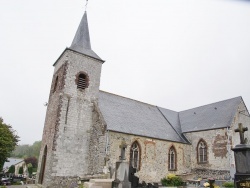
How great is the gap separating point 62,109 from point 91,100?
287 cm

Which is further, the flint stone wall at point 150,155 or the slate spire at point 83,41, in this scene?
the slate spire at point 83,41

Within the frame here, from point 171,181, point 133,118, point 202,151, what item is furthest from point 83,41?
point 202,151

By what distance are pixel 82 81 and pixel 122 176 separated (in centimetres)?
1047

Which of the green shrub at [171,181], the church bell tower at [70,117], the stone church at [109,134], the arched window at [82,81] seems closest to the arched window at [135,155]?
the stone church at [109,134]

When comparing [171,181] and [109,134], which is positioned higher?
[109,134]

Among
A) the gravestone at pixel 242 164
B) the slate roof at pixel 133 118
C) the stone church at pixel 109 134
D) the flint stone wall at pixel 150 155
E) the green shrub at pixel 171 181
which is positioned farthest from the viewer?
the slate roof at pixel 133 118

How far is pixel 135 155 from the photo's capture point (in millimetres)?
18719

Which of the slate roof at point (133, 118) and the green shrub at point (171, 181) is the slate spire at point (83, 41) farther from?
the green shrub at point (171, 181)

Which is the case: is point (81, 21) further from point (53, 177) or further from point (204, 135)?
point (204, 135)

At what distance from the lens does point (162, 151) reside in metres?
20.3

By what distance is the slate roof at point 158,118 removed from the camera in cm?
1956

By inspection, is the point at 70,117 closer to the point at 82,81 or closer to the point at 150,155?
the point at 82,81

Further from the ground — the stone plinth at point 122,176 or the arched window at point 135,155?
the arched window at point 135,155

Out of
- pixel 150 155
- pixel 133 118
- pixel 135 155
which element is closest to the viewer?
pixel 135 155
